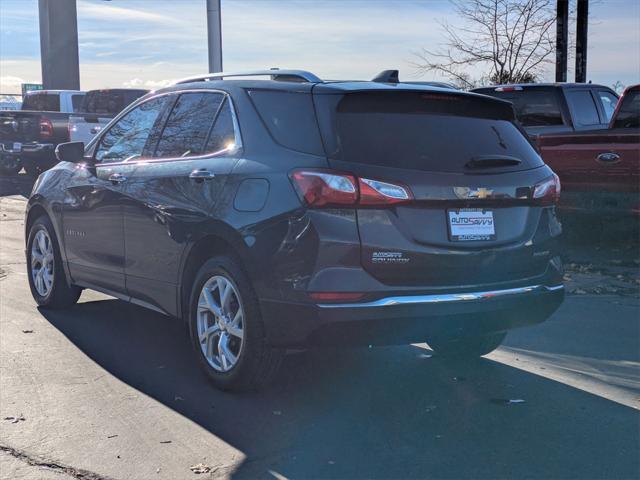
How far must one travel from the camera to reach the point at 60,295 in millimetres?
6918

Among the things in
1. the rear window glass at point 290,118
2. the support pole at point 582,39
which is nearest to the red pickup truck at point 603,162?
the rear window glass at point 290,118

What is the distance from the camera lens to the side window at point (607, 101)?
12009mm

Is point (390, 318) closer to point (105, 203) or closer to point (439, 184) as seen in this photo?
point (439, 184)

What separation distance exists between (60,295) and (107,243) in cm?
119

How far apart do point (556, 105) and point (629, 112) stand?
1655 millimetres

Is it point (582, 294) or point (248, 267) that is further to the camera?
point (582, 294)

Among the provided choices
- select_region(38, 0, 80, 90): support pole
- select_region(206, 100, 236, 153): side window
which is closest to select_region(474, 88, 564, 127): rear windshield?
select_region(206, 100, 236, 153): side window

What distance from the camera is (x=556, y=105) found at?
11.5 meters

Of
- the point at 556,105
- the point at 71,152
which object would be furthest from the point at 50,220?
the point at 556,105

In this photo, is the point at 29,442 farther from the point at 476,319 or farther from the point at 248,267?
the point at 476,319

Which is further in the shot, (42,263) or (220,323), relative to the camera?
(42,263)

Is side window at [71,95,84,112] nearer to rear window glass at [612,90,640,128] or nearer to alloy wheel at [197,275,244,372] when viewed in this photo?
rear window glass at [612,90,640,128]

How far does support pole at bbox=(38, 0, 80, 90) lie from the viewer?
134ft

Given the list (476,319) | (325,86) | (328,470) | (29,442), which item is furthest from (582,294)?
(29,442)
